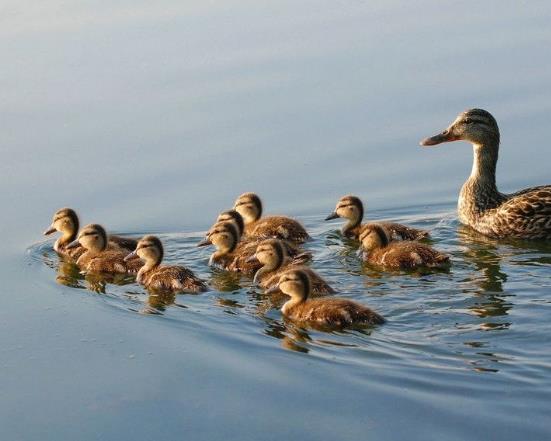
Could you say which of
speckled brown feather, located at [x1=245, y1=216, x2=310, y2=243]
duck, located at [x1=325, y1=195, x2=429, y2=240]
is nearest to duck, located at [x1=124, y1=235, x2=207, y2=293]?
speckled brown feather, located at [x1=245, y1=216, x2=310, y2=243]

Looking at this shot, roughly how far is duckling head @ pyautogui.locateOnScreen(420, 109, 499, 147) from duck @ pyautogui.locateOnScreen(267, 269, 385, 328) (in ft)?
7.98

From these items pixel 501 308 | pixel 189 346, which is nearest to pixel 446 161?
pixel 501 308

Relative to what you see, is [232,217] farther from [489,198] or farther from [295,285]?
[489,198]

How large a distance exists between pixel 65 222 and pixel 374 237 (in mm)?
2084

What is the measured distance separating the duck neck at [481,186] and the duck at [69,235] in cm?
230

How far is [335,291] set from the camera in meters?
→ 7.36

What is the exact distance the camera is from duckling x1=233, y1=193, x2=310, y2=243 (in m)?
8.30

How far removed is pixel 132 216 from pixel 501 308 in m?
2.95

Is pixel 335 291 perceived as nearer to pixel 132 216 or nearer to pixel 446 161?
pixel 132 216

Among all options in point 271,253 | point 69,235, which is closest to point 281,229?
point 271,253

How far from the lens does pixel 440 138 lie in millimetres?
9156

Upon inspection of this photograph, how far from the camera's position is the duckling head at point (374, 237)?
7.98m

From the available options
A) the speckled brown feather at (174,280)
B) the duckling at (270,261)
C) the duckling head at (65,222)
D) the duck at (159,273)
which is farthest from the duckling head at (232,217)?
the duckling head at (65,222)

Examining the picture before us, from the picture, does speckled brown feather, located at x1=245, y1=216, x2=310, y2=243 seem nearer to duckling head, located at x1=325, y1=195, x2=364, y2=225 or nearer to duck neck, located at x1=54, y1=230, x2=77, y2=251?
duckling head, located at x1=325, y1=195, x2=364, y2=225
